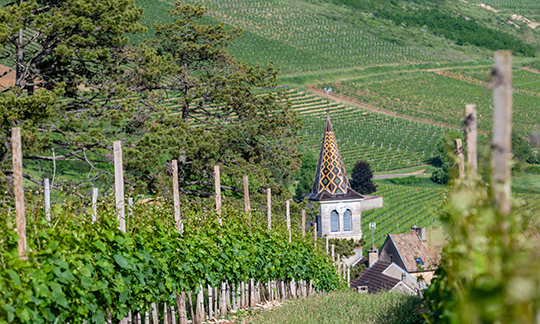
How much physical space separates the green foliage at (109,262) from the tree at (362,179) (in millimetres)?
49624

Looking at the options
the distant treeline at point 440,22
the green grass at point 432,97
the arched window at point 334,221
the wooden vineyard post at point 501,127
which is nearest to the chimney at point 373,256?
the arched window at point 334,221

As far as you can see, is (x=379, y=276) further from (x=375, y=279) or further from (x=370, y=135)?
(x=370, y=135)

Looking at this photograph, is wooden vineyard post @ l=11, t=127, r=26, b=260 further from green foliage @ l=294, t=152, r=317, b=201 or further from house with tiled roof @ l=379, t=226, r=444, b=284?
green foliage @ l=294, t=152, r=317, b=201

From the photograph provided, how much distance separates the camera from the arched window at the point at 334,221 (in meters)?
43.3

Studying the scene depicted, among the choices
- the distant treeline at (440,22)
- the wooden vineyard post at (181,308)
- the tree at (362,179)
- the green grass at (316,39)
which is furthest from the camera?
the distant treeline at (440,22)

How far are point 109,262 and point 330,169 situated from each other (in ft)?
117

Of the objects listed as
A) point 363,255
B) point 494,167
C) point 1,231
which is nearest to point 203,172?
point 1,231

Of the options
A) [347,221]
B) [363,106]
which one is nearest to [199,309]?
[347,221]

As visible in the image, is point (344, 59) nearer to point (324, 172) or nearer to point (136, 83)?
point (324, 172)

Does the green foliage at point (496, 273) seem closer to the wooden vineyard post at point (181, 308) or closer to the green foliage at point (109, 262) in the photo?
the green foliage at point (109, 262)

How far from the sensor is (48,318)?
4.45m

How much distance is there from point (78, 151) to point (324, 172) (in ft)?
89.5

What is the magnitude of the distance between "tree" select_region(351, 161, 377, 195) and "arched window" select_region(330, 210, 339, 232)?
15461mm

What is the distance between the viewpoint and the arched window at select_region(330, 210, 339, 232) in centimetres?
4328
